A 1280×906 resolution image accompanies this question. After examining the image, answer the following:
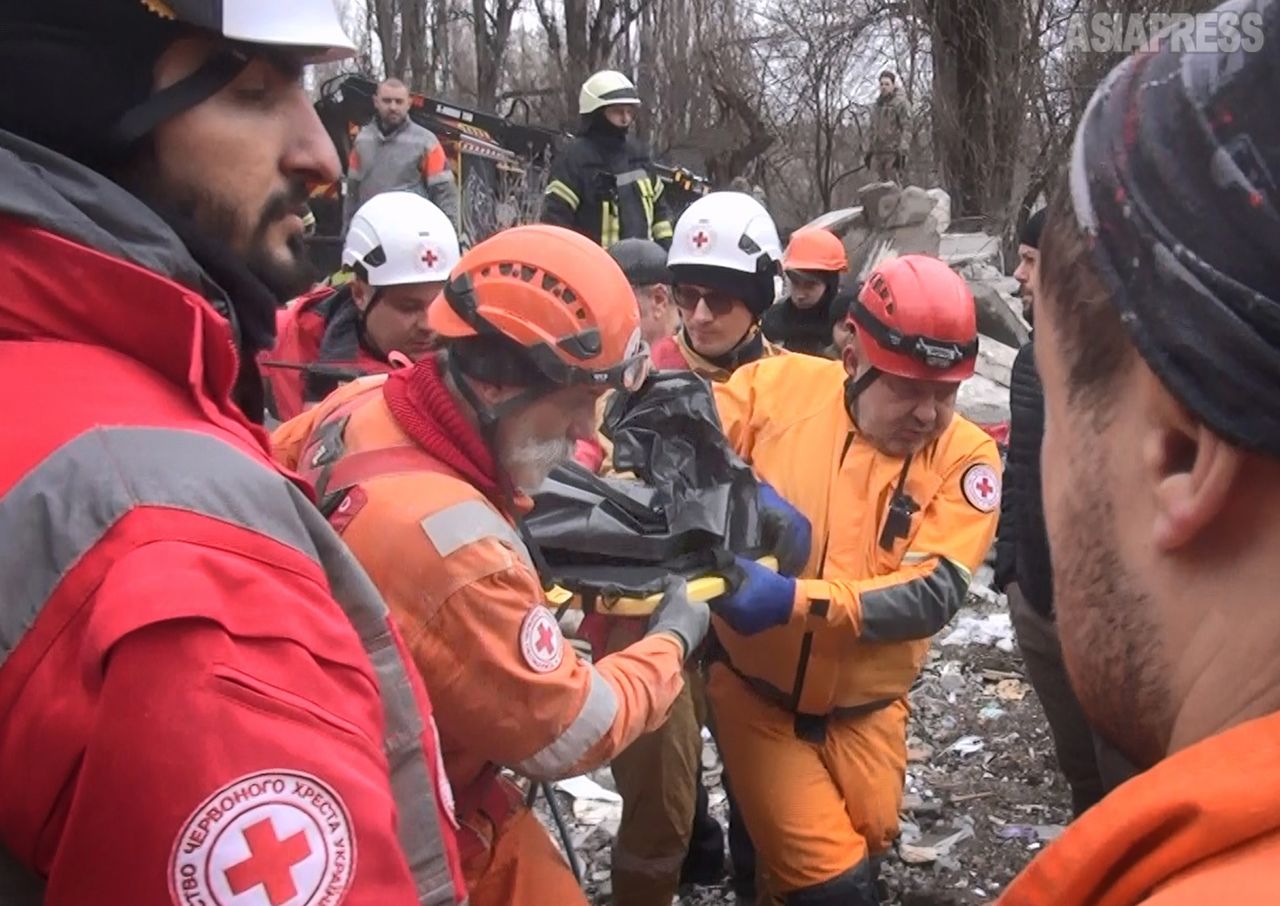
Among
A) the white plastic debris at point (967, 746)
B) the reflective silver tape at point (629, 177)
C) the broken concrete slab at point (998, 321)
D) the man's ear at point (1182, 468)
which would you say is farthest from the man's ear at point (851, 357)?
the broken concrete slab at point (998, 321)

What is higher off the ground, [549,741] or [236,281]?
[236,281]

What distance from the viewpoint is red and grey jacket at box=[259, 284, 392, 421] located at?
472 centimetres

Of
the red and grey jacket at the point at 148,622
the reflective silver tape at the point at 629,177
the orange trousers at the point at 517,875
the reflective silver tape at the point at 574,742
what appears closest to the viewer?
the red and grey jacket at the point at 148,622

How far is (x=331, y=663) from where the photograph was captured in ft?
3.98

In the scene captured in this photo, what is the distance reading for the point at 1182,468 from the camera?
0.84 meters

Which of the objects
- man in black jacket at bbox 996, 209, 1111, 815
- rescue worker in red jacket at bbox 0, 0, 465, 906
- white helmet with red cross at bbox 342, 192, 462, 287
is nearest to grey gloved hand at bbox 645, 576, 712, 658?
man in black jacket at bbox 996, 209, 1111, 815

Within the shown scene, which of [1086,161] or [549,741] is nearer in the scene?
[1086,161]

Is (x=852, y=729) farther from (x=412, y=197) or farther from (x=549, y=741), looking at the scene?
(x=412, y=197)

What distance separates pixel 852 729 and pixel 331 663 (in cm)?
285

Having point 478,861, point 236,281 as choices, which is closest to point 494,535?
point 478,861

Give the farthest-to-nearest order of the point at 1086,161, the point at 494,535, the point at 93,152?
1. the point at 494,535
2. the point at 93,152
3. the point at 1086,161

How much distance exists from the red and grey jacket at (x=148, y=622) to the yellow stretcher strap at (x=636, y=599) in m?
1.61

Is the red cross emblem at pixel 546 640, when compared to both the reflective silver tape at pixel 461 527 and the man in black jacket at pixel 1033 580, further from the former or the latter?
the man in black jacket at pixel 1033 580

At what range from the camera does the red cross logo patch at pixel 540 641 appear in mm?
2338
